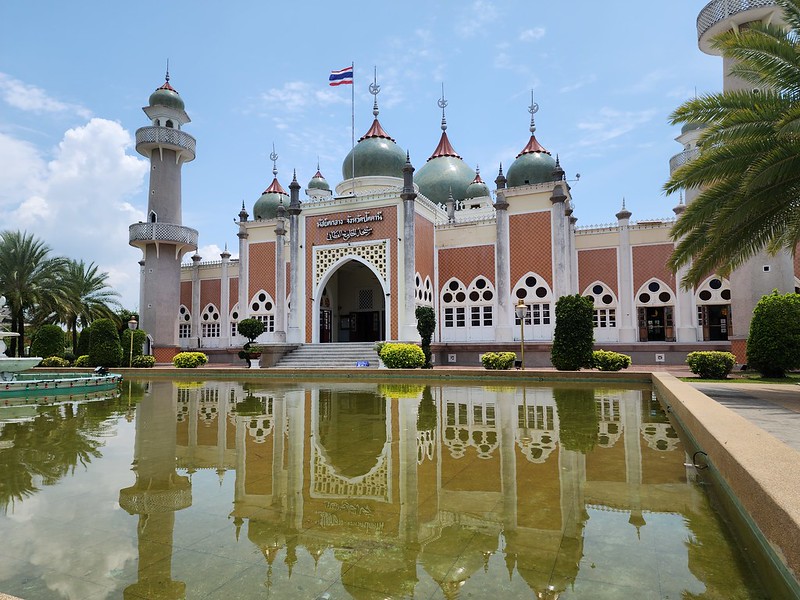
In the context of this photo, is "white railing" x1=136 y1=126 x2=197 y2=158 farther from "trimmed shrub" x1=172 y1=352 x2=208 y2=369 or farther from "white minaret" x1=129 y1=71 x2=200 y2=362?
"trimmed shrub" x1=172 y1=352 x2=208 y2=369

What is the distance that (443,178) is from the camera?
2761 cm

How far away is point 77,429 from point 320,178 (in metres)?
26.6

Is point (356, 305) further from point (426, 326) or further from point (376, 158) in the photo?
point (426, 326)

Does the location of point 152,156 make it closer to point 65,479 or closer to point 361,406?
point 361,406

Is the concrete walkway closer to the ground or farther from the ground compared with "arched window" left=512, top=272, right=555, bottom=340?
closer to the ground

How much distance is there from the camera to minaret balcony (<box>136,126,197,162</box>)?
24953 millimetres

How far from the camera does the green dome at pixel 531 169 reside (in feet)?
73.0

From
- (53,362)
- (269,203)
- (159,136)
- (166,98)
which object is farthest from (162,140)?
(53,362)

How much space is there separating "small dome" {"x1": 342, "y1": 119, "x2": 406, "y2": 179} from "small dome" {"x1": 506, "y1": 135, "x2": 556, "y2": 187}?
5.27 metres

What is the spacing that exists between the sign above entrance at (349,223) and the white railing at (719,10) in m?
12.2

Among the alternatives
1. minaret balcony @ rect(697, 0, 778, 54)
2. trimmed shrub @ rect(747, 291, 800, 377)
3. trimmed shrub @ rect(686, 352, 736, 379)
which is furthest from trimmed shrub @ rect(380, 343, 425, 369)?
minaret balcony @ rect(697, 0, 778, 54)

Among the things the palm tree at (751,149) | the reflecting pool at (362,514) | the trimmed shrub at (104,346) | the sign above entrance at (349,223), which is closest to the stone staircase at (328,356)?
the sign above entrance at (349,223)

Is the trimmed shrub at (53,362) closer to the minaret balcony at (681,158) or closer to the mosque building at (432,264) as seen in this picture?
the mosque building at (432,264)

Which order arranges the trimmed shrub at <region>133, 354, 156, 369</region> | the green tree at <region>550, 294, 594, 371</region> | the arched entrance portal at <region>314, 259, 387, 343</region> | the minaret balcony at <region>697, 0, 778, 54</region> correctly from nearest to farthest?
the green tree at <region>550, 294, 594, 371</region>, the minaret balcony at <region>697, 0, 778, 54</region>, the trimmed shrub at <region>133, 354, 156, 369</region>, the arched entrance portal at <region>314, 259, 387, 343</region>
